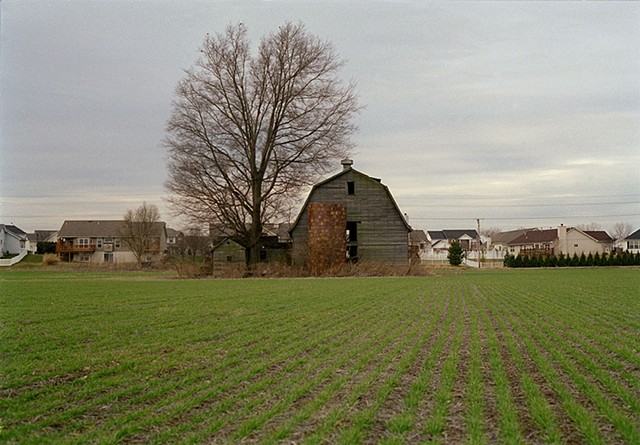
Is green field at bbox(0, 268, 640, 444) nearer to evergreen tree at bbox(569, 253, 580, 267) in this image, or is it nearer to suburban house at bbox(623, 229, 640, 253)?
evergreen tree at bbox(569, 253, 580, 267)

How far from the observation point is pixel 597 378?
8555 millimetres

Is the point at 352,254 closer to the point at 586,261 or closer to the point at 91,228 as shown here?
the point at 586,261

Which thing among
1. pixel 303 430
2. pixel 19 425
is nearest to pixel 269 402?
pixel 303 430

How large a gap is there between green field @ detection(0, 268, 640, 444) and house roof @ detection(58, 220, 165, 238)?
282ft

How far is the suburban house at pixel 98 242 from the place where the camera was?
9538 centimetres

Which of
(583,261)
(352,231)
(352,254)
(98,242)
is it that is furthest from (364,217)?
(98,242)

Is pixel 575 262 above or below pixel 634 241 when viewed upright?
below

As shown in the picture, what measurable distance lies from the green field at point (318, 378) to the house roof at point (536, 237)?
99.6 meters

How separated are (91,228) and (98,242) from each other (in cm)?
300

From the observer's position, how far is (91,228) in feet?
327

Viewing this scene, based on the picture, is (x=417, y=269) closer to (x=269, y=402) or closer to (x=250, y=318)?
(x=250, y=318)

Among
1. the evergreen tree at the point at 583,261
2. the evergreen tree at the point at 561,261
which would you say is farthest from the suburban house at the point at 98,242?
the evergreen tree at the point at 583,261

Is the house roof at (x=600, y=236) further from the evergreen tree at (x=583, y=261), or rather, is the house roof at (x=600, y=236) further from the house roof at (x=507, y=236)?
the evergreen tree at (x=583, y=261)

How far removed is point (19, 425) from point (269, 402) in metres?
2.60
